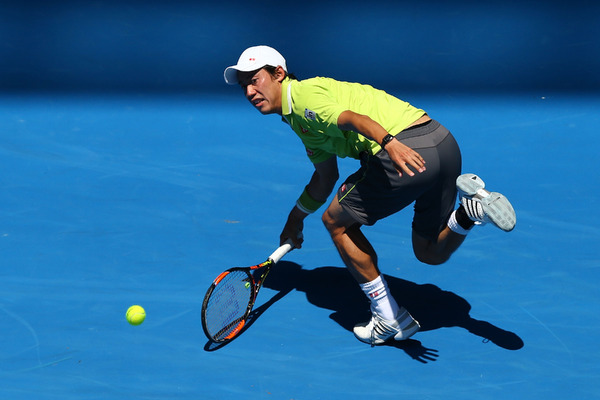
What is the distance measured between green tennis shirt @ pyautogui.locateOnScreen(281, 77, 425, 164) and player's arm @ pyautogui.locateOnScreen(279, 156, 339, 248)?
1.26ft

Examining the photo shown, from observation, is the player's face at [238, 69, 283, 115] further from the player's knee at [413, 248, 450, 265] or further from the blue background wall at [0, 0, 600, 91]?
the blue background wall at [0, 0, 600, 91]

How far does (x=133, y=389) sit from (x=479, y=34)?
17.7 feet

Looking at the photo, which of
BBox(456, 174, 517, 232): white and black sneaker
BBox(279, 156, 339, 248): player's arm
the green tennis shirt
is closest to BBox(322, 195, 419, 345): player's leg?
the green tennis shirt

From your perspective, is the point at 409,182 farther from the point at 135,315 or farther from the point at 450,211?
the point at 135,315

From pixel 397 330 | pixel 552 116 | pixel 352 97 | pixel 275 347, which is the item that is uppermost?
pixel 552 116

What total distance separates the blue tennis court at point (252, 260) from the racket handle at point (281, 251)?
9.3 inches

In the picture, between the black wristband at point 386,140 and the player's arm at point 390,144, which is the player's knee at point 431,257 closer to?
the player's arm at point 390,144

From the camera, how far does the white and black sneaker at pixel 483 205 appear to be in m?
4.53

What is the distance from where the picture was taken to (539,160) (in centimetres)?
734

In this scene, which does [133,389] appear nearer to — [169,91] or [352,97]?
[352,97]

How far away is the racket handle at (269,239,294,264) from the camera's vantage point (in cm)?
536

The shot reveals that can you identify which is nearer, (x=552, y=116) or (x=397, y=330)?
(x=397, y=330)

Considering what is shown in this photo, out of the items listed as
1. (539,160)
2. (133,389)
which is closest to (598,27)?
(539,160)

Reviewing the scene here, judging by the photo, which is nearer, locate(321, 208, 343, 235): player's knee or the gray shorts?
the gray shorts
